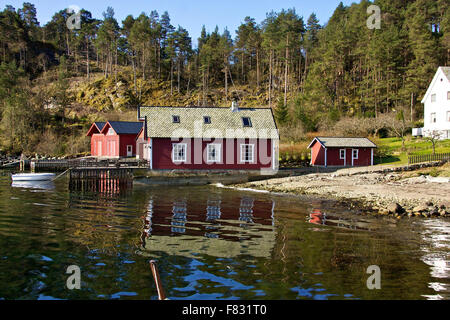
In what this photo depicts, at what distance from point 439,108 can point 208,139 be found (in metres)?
31.3

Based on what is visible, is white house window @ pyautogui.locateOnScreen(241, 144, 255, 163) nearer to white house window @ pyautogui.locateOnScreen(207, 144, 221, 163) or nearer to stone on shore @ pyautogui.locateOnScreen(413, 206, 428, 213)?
white house window @ pyautogui.locateOnScreen(207, 144, 221, 163)

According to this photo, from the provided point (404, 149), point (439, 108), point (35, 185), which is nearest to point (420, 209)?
point (404, 149)

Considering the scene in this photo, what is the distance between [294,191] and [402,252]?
14.8 metres

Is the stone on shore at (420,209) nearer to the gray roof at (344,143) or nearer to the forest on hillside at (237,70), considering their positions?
the gray roof at (344,143)

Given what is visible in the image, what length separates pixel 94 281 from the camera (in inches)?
365

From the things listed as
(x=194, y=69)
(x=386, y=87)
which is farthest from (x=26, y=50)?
(x=386, y=87)

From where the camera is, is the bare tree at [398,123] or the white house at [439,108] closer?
the white house at [439,108]

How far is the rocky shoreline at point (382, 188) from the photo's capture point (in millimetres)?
19062

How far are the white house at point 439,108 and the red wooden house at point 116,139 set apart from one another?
3749 cm

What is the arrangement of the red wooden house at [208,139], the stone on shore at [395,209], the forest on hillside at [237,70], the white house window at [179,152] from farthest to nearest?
1. the forest on hillside at [237,70]
2. the white house window at [179,152]
3. the red wooden house at [208,139]
4. the stone on shore at [395,209]

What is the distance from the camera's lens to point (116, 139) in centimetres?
5097

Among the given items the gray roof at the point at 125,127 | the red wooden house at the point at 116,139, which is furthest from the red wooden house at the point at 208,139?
the gray roof at the point at 125,127

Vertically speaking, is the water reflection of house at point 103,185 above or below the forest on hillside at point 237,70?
below

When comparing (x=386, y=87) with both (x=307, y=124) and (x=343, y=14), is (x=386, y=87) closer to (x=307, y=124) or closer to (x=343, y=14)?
(x=307, y=124)
